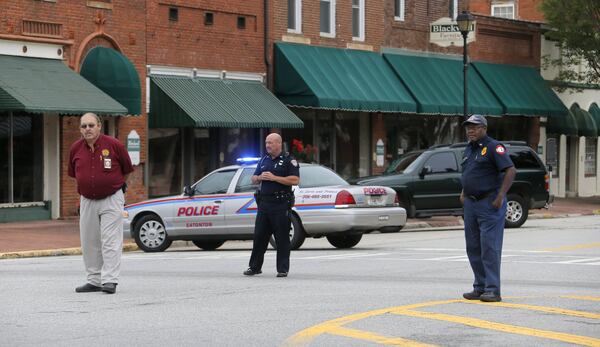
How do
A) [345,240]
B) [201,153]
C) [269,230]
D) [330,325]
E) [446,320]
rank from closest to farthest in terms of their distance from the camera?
1. [330,325]
2. [446,320]
3. [269,230]
4. [345,240]
5. [201,153]

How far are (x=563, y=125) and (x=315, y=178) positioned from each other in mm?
24942

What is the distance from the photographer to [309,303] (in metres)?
11.6

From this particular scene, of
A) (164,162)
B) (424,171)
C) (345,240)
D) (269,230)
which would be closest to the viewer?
(269,230)

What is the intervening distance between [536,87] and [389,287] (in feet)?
101

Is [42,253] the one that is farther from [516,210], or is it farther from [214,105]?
[516,210]

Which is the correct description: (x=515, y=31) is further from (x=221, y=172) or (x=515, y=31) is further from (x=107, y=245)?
(x=107, y=245)

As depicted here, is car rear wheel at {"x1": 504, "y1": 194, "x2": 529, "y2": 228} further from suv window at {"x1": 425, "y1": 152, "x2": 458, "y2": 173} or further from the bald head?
the bald head

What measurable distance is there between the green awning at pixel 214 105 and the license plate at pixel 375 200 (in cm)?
854

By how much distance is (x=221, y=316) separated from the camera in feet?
35.1

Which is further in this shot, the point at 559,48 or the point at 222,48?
the point at 559,48

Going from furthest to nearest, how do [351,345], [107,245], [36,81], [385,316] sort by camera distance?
[36,81]
[107,245]
[385,316]
[351,345]

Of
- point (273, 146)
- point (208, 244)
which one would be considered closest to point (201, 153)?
point (208, 244)

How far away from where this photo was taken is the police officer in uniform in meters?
11.7

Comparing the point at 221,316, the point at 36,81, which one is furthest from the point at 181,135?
the point at 221,316
